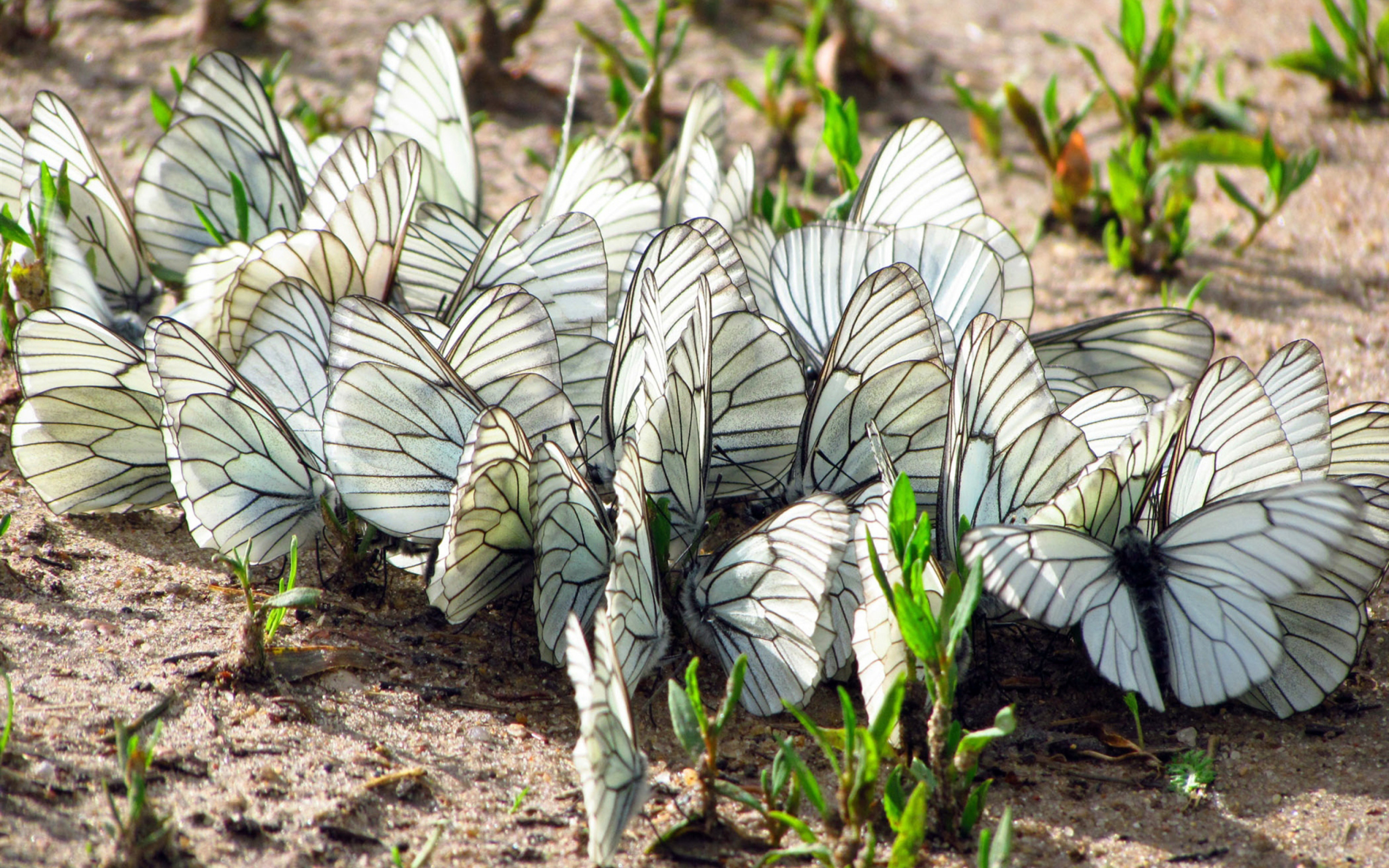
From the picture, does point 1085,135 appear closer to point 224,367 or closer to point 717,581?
point 717,581

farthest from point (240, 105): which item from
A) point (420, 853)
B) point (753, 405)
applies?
point (420, 853)

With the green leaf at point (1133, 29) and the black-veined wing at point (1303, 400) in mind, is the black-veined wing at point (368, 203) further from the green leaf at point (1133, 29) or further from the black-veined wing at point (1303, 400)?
the green leaf at point (1133, 29)

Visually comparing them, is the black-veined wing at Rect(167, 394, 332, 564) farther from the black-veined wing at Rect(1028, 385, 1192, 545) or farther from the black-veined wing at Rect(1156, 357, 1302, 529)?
the black-veined wing at Rect(1156, 357, 1302, 529)

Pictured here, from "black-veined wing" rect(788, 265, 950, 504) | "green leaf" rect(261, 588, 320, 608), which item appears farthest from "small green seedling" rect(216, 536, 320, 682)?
"black-veined wing" rect(788, 265, 950, 504)

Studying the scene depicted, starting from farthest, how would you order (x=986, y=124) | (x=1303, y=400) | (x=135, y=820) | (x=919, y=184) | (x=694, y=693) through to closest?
(x=986, y=124)
(x=919, y=184)
(x=1303, y=400)
(x=694, y=693)
(x=135, y=820)

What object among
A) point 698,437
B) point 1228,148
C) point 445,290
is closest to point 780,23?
point 1228,148

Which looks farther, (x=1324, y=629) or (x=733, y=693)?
(x=1324, y=629)

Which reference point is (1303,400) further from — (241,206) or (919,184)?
(241,206)
